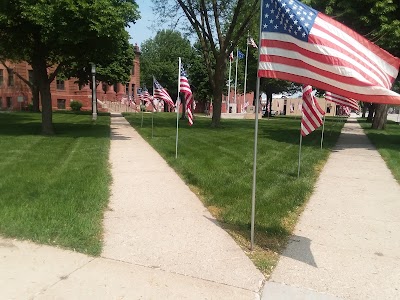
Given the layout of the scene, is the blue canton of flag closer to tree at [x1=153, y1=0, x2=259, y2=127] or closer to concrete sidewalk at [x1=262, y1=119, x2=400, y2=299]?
concrete sidewalk at [x1=262, y1=119, x2=400, y2=299]

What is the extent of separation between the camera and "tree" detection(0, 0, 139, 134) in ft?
43.7

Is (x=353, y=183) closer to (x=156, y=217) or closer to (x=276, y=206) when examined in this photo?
(x=276, y=206)

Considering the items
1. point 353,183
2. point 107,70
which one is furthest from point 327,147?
point 107,70

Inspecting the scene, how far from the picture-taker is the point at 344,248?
4.92m

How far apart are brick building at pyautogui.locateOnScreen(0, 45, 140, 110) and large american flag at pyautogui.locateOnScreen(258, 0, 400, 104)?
43670mm

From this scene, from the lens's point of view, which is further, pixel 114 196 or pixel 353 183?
pixel 353 183

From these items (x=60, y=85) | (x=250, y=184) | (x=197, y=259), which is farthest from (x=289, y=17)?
(x=60, y=85)

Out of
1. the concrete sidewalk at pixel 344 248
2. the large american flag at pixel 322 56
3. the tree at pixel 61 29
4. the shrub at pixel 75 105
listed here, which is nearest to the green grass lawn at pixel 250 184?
the concrete sidewalk at pixel 344 248

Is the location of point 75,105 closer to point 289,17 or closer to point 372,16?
point 372,16

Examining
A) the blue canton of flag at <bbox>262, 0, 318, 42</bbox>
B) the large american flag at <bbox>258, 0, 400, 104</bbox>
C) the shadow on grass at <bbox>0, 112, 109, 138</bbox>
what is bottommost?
the shadow on grass at <bbox>0, 112, 109, 138</bbox>

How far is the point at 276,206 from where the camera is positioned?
21.0 ft

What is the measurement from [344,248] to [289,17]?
2.83 metres

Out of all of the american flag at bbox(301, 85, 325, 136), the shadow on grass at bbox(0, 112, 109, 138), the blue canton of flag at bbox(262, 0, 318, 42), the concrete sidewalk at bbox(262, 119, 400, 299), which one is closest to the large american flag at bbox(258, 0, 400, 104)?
the blue canton of flag at bbox(262, 0, 318, 42)

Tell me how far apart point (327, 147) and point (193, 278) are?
12.6m
